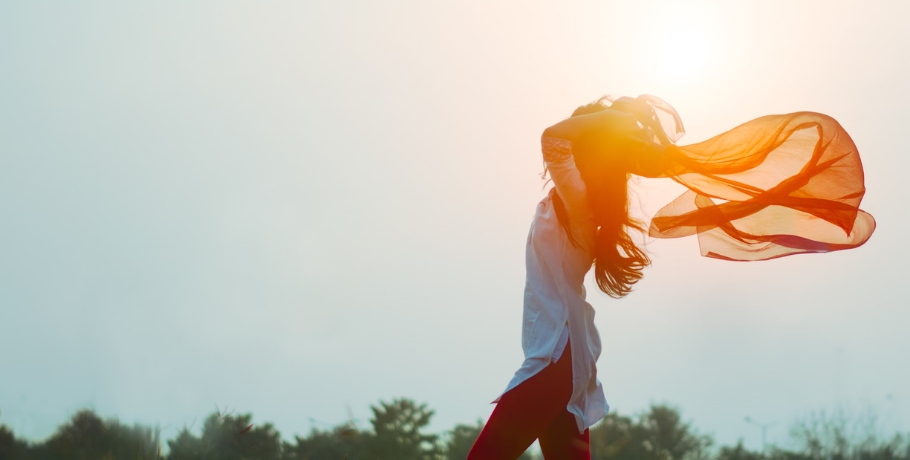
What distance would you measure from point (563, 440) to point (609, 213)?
91cm

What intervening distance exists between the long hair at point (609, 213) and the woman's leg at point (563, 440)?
2.12 ft

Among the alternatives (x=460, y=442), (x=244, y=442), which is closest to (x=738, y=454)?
(x=460, y=442)

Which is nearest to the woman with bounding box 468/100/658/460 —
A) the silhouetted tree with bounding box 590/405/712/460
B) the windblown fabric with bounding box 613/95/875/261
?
the windblown fabric with bounding box 613/95/875/261

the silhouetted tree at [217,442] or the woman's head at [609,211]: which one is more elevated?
the silhouetted tree at [217,442]

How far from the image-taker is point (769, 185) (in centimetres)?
357

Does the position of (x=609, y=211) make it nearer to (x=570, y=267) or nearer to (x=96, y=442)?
(x=570, y=267)

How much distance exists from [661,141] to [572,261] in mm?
710

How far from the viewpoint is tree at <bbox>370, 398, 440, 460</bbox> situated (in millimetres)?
6203

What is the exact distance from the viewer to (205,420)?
5203mm

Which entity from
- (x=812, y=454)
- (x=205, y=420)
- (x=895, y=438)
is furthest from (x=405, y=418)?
(x=895, y=438)

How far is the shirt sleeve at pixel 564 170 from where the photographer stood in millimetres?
2971

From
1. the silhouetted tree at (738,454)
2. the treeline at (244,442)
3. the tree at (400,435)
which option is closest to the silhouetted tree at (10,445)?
the treeline at (244,442)

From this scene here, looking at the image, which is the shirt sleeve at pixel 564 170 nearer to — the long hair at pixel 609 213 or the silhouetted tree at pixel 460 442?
the long hair at pixel 609 213

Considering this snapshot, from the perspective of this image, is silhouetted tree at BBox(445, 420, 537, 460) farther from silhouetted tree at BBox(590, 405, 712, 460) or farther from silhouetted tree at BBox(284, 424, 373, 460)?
silhouetted tree at BBox(590, 405, 712, 460)
